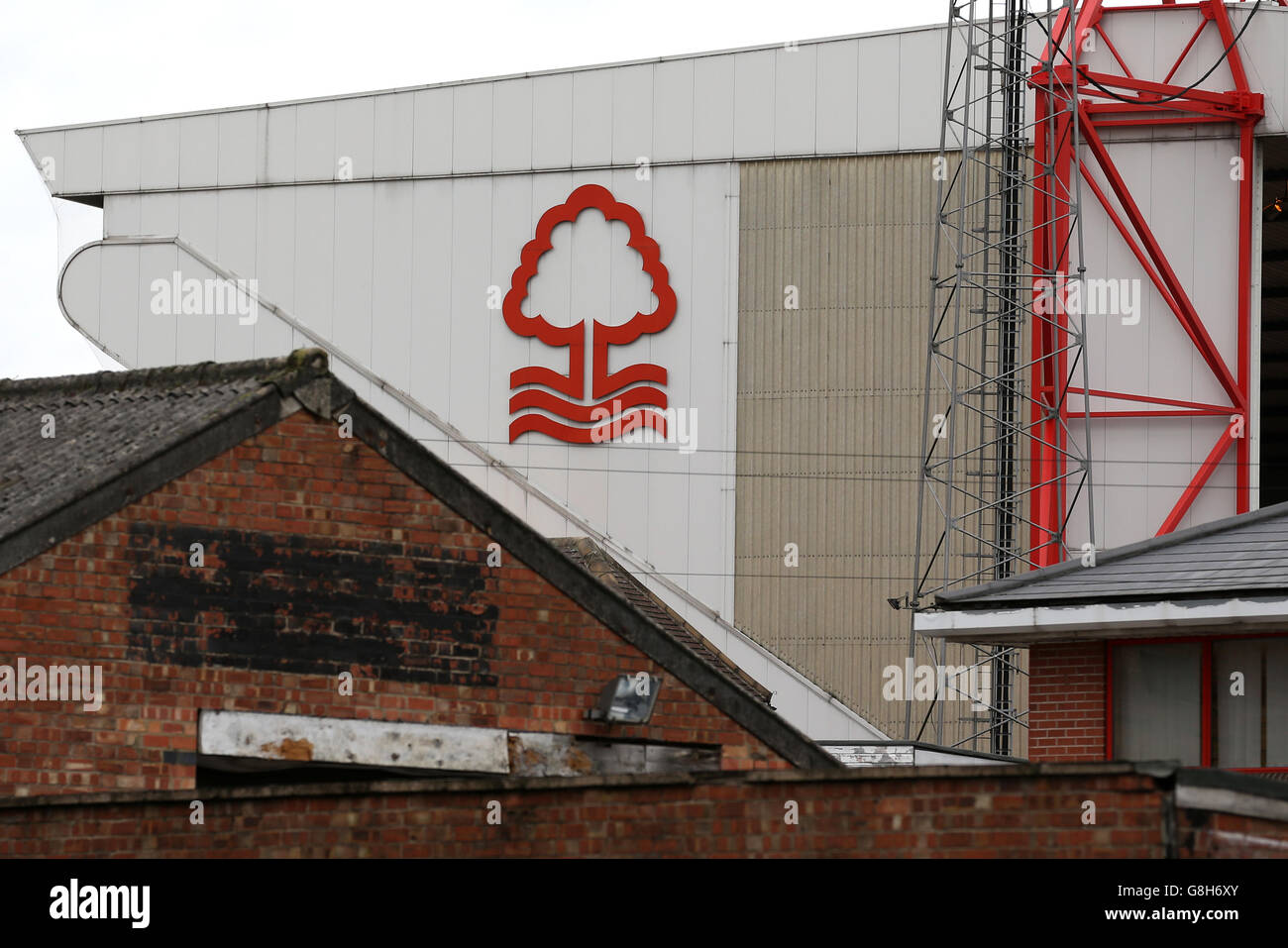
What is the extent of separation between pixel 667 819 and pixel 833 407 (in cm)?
2407

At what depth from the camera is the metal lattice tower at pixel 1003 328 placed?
102 feet

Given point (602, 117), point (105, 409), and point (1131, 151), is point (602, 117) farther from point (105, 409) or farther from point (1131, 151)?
point (105, 409)

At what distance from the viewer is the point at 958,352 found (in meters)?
33.9

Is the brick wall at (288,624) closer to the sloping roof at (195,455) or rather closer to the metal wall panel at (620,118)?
the sloping roof at (195,455)

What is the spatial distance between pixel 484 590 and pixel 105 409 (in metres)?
3.25

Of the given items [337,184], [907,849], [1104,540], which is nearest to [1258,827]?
[907,849]

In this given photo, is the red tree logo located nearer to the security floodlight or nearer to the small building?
the small building

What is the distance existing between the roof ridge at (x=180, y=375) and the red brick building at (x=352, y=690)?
35 millimetres

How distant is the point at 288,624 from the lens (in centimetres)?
1312

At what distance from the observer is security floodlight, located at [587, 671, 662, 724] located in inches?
560

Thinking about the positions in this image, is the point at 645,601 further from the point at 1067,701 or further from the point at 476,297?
the point at 1067,701

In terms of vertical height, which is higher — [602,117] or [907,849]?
[602,117]
